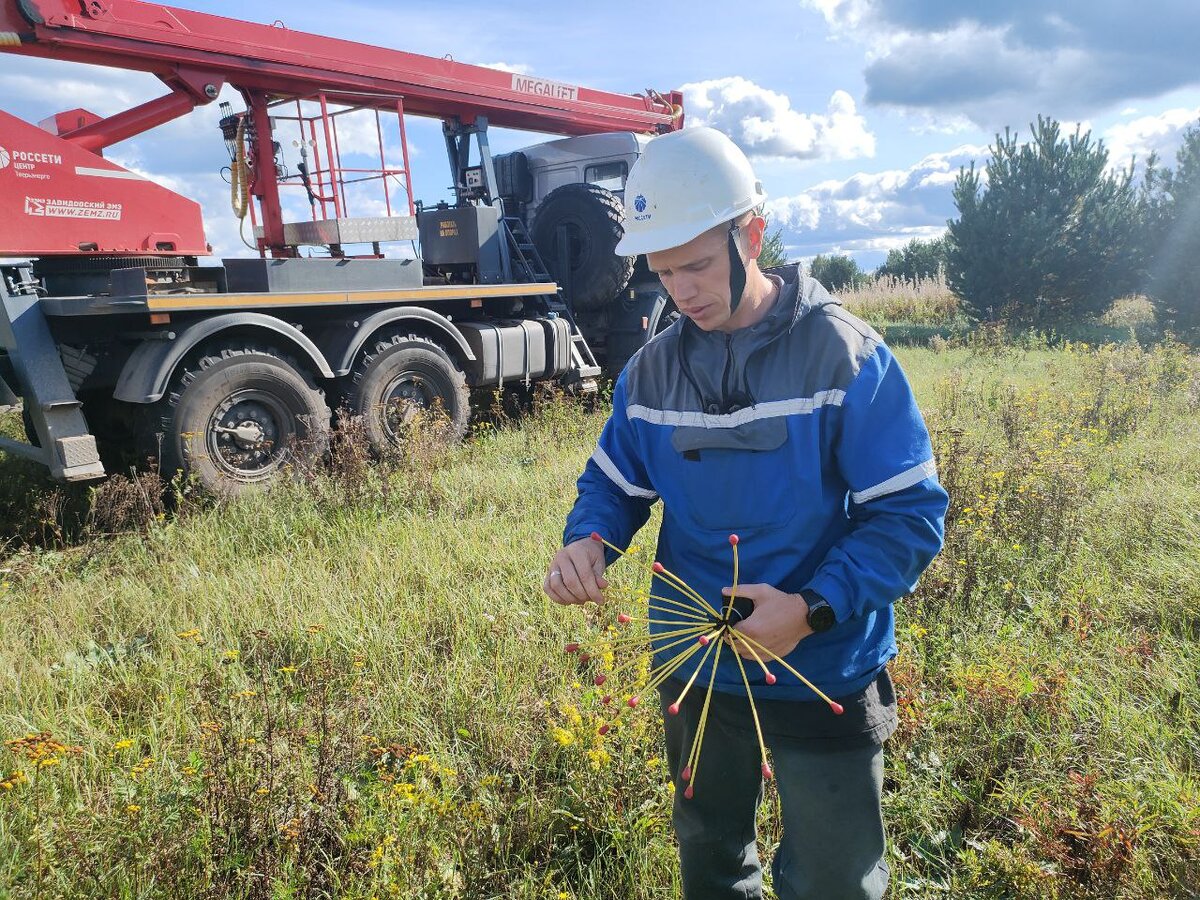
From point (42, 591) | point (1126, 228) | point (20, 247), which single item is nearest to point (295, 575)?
point (42, 591)

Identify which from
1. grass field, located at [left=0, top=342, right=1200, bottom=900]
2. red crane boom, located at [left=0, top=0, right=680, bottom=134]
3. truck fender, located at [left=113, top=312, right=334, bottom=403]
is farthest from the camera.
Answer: red crane boom, located at [left=0, top=0, right=680, bottom=134]

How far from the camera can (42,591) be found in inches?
158

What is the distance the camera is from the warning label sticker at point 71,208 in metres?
5.30

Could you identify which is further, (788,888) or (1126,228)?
(1126,228)

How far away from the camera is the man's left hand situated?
1433 millimetres

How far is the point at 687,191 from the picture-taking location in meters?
1.67

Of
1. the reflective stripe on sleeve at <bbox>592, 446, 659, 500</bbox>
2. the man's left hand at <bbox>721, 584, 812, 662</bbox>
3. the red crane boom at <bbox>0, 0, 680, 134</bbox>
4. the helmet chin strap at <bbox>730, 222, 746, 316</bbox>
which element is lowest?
the man's left hand at <bbox>721, 584, 812, 662</bbox>

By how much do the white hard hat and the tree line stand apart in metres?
18.2

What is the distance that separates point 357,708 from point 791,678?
5.23 feet

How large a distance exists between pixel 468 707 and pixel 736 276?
1.93 m

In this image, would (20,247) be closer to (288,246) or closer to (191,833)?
(288,246)

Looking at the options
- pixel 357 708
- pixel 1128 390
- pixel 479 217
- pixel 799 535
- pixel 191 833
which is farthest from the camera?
pixel 479 217

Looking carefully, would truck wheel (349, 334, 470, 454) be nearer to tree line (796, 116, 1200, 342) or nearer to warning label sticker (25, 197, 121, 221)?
warning label sticker (25, 197, 121, 221)

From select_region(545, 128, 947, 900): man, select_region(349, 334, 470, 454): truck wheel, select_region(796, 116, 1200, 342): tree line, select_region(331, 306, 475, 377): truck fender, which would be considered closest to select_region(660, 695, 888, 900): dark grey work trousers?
select_region(545, 128, 947, 900): man
